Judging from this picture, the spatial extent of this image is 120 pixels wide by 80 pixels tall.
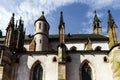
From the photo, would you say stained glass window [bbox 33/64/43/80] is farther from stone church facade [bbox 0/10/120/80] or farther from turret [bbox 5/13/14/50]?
turret [bbox 5/13/14/50]

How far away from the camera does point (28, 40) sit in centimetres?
4188

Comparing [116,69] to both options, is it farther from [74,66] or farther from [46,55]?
[46,55]

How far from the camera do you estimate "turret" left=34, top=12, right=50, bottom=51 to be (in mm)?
38344

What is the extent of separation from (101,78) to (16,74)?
33.1 feet

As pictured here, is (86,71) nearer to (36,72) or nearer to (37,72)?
(37,72)

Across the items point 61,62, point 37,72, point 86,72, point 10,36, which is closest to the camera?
point 61,62

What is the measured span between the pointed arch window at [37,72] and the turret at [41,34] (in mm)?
12339

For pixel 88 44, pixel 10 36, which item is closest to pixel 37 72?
pixel 10 36

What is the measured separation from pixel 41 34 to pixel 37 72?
47.6ft

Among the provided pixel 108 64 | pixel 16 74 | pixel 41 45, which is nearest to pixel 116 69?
pixel 108 64

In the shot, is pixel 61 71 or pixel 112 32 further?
pixel 112 32

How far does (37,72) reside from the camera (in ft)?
82.8

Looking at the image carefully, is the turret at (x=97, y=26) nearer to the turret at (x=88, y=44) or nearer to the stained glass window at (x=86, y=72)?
the turret at (x=88, y=44)

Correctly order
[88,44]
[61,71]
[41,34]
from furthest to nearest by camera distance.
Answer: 1. [41,34]
2. [88,44]
3. [61,71]
